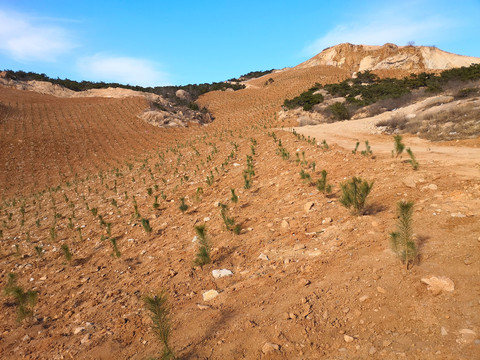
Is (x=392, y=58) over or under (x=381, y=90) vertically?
over

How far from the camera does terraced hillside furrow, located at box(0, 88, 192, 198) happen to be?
1738 cm

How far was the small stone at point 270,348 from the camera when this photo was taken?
250 cm

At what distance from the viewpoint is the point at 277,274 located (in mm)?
3725

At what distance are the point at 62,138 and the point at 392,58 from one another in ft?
154

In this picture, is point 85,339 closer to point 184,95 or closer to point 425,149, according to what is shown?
→ point 425,149

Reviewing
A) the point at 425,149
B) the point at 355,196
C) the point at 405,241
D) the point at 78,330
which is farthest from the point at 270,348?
the point at 425,149

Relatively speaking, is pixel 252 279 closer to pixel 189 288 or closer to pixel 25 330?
pixel 189 288

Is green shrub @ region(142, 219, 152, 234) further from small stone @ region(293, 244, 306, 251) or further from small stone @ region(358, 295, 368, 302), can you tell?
small stone @ region(358, 295, 368, 302)

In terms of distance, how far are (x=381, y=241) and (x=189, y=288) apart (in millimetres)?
2707

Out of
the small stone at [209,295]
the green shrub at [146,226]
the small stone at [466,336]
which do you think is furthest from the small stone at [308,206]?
the green shrub at [146,226]

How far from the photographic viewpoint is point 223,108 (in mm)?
38531

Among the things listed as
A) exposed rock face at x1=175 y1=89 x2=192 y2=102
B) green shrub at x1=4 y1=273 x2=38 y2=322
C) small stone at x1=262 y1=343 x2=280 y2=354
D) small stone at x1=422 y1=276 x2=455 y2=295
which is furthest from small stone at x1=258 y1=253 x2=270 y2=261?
exposed rock face at x1=175 y1=89 x2=192 y2=102

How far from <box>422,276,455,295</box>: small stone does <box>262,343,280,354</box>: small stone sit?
62.6 inches

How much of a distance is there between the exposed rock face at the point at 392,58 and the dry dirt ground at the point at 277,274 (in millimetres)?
42839
